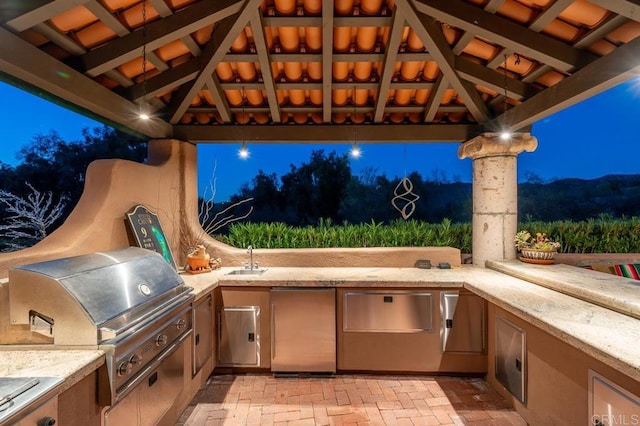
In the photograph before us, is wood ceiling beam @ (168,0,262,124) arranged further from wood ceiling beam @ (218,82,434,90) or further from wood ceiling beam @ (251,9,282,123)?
wood ceiling beam @ (218,82,434,90)

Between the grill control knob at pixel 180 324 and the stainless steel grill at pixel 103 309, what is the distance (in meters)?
0.15

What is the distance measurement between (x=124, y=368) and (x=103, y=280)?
0.49 metres

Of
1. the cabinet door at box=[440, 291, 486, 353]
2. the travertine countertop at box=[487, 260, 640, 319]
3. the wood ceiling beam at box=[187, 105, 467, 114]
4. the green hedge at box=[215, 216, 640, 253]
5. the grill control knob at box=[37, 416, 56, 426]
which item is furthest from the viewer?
the green hedge at box=[215, 216, 640, 253]

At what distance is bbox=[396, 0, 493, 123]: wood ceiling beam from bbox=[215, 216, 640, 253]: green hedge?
1.58 metres

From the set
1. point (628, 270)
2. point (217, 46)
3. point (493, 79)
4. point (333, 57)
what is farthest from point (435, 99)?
point (628, 270)

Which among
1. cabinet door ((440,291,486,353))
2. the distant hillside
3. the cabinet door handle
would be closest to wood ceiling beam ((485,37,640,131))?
cabinet door ((440,291,486,353))

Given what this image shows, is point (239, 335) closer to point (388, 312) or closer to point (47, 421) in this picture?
point (388, 312)

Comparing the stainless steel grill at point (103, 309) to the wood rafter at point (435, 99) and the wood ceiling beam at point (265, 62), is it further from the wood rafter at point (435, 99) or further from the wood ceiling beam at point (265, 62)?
the wood rafter at point (435, 99)

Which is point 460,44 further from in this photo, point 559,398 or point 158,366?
point 158,366

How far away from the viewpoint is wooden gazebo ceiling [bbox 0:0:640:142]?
89.2 inches

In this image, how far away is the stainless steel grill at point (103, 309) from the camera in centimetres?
158

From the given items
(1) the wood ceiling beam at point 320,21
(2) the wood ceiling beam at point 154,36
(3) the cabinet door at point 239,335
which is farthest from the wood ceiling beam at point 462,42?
(3) the cabinet door at point 239,335

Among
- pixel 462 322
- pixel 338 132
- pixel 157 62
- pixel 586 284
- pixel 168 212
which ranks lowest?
pixel 462 322

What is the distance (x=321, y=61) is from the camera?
3279 millimetres
